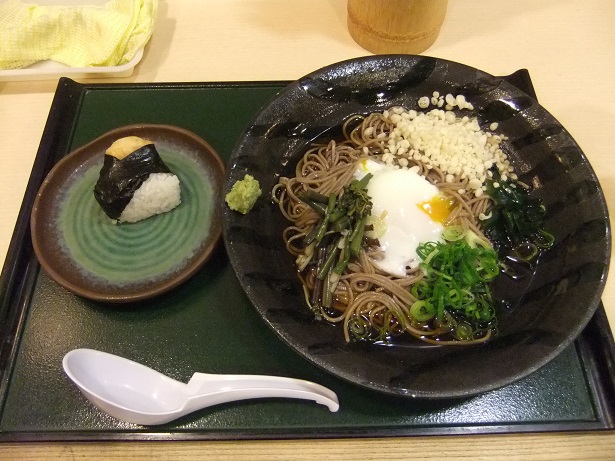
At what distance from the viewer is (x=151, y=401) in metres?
1.43

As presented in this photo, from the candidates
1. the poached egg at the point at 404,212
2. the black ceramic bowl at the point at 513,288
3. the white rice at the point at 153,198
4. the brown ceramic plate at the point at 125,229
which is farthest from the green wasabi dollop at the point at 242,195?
the poached egg at the point at 404,212

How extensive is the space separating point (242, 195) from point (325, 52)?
4.02ft

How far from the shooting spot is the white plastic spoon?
1397 millimetres

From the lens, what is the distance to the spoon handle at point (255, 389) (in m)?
1.42

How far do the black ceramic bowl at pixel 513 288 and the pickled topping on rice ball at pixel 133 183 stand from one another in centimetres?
32

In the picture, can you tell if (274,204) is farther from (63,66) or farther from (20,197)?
(63,66)

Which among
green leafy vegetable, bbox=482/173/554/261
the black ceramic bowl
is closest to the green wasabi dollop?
the black ceramic bowl

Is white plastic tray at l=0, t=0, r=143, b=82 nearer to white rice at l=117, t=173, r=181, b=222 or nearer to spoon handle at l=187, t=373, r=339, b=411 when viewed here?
white rice at l=117, t=173, r=181, b=222

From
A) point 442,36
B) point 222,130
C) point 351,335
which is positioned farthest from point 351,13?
point 351,335

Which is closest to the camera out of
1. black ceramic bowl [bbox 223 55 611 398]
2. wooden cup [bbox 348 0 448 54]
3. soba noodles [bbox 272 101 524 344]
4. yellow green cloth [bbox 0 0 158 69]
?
black ceramic bowl [bbox 223 55 611 398]

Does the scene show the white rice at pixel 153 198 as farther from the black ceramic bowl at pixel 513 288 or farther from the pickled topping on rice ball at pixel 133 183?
the black ceramic bowl at pixel 513 288

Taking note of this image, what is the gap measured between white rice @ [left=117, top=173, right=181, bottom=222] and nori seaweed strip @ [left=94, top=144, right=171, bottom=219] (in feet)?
0.06

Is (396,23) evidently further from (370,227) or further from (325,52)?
(370,227)

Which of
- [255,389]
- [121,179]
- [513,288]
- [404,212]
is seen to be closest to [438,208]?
[404,212]
